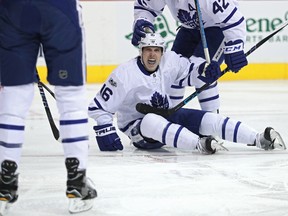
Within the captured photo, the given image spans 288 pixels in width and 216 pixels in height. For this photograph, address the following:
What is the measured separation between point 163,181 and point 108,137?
0.75 metres

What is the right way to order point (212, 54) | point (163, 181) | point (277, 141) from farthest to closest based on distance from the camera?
1. point (212, 54)
2. point (277, 141)
3. point (163, 181)

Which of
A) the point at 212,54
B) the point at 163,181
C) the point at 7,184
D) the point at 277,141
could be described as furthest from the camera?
the point at 212,54

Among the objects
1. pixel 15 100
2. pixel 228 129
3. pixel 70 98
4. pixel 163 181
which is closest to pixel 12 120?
pixel 15 100

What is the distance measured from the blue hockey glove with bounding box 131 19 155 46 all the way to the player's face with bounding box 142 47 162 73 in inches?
4.7

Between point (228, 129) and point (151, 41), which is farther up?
point (151, 41)

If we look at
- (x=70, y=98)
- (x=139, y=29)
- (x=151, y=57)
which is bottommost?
(x=70, y=98)

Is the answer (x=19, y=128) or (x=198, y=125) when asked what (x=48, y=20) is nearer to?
(x=19, y=128)

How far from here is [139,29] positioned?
379 cm

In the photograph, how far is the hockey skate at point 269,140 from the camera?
11.6 ft

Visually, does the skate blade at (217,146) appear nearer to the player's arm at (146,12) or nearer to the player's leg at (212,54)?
the player's leg at (212,54)

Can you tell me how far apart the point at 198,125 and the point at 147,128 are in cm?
27

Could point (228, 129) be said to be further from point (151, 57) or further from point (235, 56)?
point (151, 57)

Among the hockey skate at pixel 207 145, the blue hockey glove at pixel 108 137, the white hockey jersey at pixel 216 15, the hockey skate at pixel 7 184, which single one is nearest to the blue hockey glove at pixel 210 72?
the white hockey jersey at pixel 216 15

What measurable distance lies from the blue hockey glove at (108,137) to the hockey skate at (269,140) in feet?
2.07
